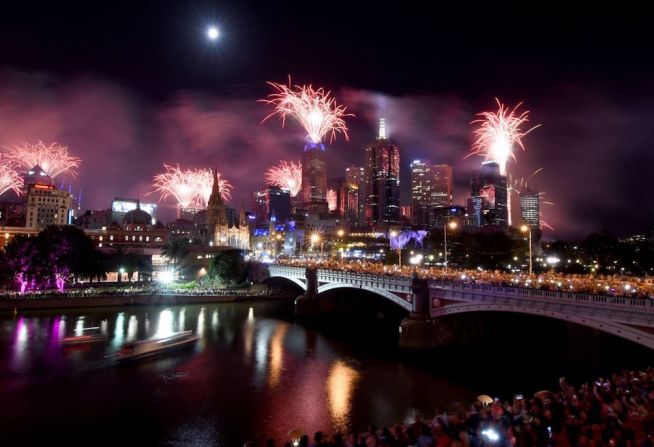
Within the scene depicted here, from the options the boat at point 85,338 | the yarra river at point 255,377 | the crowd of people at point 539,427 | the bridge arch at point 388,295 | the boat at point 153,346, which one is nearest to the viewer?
the crowd of people at point 539,427

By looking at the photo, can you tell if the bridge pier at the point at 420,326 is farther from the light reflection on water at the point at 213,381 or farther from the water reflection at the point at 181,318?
the water reflection at the point at 181,318

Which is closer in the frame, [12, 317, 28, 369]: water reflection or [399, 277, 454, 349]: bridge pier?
[12, 317, 28, 369]: water reflection

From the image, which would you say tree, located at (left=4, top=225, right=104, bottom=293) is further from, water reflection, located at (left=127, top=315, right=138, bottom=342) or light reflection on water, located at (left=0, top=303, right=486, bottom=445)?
water reflection, located at (left=127, top=315, right=138, bottom=342)

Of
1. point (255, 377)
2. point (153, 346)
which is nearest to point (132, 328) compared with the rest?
point (153, 346)

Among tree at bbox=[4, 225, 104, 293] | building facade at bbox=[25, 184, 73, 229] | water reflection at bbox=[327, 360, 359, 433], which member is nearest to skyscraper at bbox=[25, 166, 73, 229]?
building facade at bbox=[25, 184, 73, 229]

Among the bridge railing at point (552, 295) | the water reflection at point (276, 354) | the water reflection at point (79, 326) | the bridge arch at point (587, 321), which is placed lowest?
the water reflection at point (276, 354)

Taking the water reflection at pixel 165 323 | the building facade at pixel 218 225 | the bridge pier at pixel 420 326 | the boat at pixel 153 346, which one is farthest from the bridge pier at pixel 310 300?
the building facade at pixel 218 225

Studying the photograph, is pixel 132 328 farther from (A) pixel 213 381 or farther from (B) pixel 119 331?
(A) pixel 213 381
